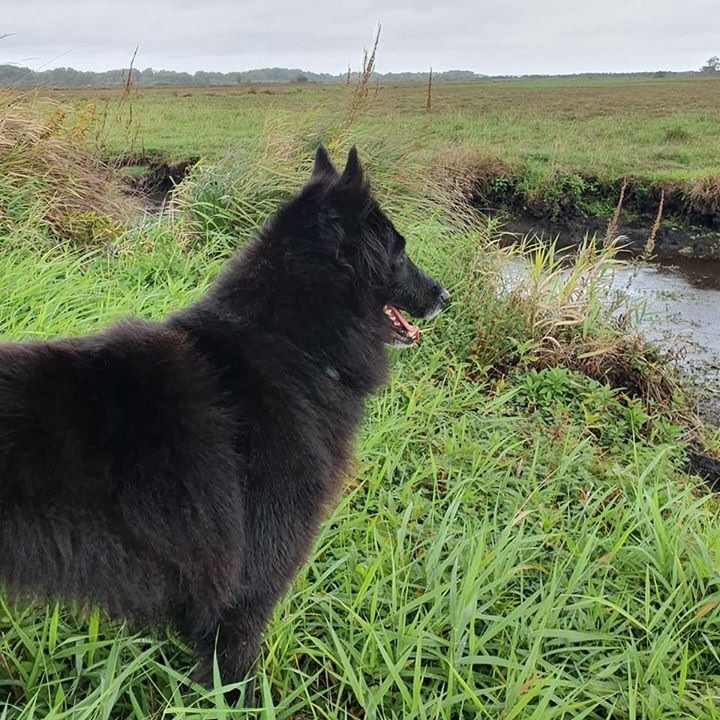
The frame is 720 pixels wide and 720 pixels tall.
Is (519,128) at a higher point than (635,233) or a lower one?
higher

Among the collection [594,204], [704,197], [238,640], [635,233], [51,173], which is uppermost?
[51,173]

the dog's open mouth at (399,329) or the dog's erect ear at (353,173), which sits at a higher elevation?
the dog's erect ear at (353,173)

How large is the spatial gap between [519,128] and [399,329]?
18.7 meters

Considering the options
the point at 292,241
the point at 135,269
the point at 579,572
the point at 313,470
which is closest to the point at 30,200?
the point at 135,269

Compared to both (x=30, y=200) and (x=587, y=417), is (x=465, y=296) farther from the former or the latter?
(x=30, y=200)

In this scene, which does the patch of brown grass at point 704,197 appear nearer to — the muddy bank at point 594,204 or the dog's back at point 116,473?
the muddy bank at point 594,204

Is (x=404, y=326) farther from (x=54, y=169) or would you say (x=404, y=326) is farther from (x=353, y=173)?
(x=54, y=169)

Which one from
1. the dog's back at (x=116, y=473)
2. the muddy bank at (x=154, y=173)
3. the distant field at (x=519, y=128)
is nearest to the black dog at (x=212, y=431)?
the dog's back at (x=116, y=473)

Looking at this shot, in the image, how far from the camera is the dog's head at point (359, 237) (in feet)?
6.34

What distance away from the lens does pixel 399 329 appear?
91.7 inches

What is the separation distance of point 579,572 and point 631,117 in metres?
23.0

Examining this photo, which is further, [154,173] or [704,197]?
[704,197]

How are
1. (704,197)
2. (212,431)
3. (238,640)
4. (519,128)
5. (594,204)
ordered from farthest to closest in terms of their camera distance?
(519,128) → (594,204) → (704,197) → (238,640) → (212,431)

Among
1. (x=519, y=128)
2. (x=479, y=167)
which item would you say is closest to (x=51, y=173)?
(x=479, y=167)
